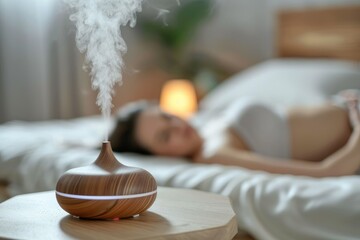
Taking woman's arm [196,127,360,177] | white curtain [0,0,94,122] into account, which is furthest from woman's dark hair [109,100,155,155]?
white curtain [0,0,94,122]

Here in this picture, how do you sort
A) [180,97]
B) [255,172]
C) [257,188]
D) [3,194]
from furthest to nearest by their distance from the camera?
[180,97] < [3,194] < [255,172] < [257,188]

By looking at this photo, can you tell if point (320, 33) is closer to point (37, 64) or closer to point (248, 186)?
point (37, 64)

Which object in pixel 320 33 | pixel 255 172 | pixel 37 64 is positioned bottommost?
pixel 255 172

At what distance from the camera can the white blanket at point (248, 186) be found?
3.76ft

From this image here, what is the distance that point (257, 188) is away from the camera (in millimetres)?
1249

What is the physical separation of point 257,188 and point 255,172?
0.63 feet

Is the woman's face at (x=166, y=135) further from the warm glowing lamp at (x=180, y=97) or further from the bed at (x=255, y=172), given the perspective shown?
the warm glowing lamp at (x=180, y=97)

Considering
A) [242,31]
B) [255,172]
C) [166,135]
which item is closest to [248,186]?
[255,172]

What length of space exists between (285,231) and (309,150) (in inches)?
29.5

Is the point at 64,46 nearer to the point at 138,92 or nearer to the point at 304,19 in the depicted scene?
the point at 138,92

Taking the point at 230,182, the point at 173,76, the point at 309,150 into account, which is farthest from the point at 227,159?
the point at 173,76

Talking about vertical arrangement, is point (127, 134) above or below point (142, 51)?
below

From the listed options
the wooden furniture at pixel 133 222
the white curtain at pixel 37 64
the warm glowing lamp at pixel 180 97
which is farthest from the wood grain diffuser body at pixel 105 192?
the warm glowing lamp at pixel 180 97

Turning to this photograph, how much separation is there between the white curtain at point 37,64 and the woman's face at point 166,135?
4.68 ft
